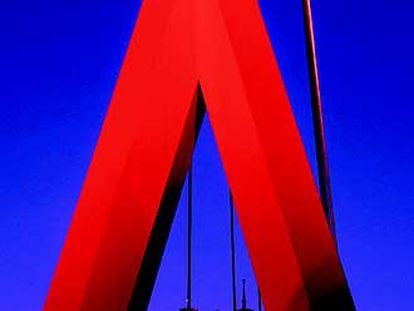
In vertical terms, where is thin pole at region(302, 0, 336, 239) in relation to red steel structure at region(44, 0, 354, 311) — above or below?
above

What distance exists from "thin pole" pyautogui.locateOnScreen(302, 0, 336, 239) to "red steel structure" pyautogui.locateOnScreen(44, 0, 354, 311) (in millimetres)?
1010

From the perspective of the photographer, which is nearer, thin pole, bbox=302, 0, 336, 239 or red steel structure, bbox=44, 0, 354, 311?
red steel structure, bbox=44, 0, 354, 311

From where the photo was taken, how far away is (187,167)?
2441 millimetres

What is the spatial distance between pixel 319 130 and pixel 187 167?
53.3 inches

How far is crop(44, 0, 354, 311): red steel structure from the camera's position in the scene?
2.09m

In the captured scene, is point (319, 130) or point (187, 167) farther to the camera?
point (319, 130)

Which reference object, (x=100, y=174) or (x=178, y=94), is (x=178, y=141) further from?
(x=100, y=174)

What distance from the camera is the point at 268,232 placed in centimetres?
211

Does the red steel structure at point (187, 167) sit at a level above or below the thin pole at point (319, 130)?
below

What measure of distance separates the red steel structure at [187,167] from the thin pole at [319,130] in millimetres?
1010

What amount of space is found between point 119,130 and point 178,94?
313 millimetres

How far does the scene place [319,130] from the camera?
3.48 metres

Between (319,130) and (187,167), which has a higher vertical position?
(319,130)

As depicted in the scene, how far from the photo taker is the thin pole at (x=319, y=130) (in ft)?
10.8
